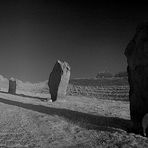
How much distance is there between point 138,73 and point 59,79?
13592 millimetres

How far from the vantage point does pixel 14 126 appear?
10.7 metres

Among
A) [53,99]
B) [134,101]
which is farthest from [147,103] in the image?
[53,99]

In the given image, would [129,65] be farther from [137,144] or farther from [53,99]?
[53,99]

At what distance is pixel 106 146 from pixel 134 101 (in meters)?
4.01

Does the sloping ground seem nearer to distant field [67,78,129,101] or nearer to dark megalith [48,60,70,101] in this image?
dark megalith [48,60,70,101]

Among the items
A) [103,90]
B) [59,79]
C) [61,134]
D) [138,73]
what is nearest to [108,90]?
[103,90]

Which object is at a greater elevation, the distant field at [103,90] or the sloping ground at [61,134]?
the distant field at [103,90]

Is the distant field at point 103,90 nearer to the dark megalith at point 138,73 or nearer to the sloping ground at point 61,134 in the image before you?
the dark megalith at point 138,73

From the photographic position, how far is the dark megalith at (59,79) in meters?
23.2

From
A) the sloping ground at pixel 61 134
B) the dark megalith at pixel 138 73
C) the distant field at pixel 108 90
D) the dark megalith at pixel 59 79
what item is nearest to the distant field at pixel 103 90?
the distant field at pixel 108 90

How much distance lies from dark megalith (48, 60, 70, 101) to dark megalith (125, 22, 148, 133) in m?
12.7

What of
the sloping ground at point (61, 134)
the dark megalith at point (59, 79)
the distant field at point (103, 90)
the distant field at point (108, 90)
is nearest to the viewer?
the sloping ground at point (61, 134)

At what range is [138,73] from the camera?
10.6 metres

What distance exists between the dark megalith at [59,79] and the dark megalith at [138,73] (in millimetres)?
12704
